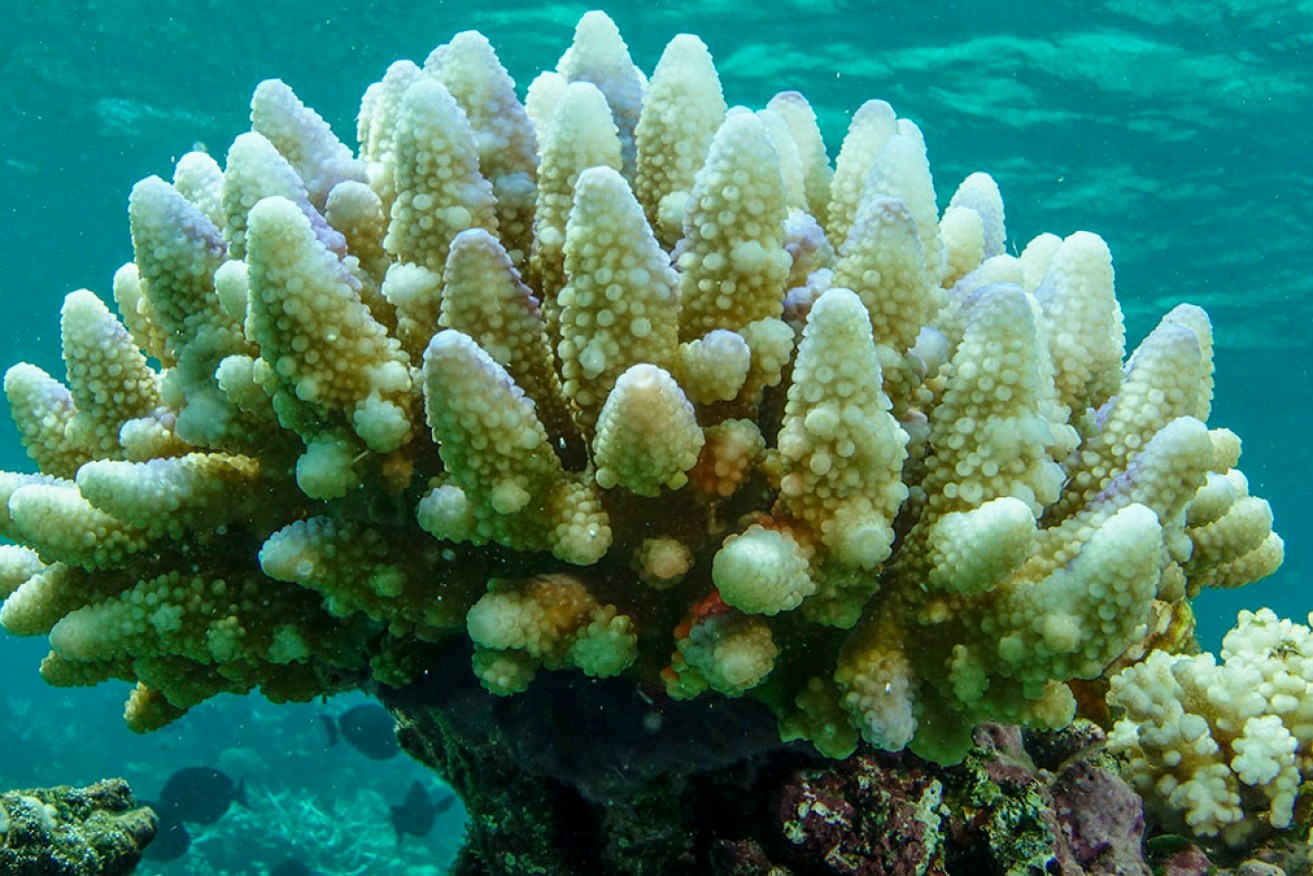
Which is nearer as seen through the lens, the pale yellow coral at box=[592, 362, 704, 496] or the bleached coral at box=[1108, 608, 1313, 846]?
the pale yellow coral at box=[592, 362, 704, 496]

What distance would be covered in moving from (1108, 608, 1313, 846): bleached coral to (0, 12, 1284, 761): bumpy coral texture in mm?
655

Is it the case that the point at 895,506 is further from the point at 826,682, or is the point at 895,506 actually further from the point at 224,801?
the point at 224,801

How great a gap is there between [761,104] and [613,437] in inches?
854

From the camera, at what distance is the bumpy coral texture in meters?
1.85

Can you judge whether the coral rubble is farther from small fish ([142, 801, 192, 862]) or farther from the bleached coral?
small fish ([142, 801, 192, 862])

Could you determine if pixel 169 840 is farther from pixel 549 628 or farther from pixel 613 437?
pixel 613 437

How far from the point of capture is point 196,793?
13906mm

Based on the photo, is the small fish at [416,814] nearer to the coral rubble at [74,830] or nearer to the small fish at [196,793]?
the small fish at [196,793]

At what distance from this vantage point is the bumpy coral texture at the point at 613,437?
185cm

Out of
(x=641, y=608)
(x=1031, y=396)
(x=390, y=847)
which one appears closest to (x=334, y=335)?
(x=641, y=608)

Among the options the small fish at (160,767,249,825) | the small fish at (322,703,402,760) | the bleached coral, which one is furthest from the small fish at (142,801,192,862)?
the bleached coral

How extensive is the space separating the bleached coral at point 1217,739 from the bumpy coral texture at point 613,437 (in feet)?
2.15

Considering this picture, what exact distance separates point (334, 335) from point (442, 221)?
0.37 m

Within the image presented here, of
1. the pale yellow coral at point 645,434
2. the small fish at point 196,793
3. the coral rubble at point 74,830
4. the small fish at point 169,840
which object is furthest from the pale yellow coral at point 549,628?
the small fish at point 196,793
